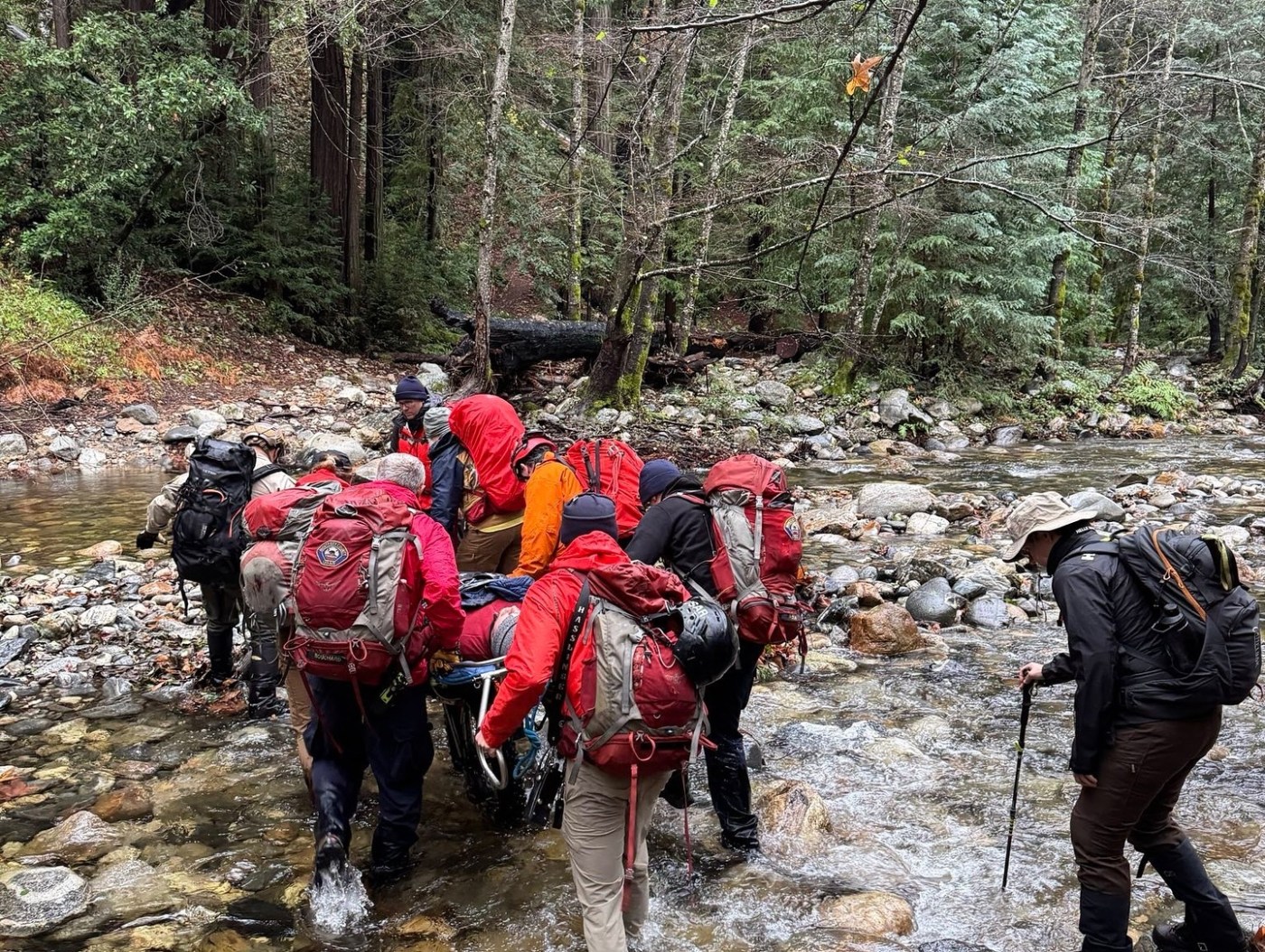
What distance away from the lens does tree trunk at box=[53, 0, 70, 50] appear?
58.7 ft

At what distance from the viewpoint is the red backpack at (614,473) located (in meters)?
5.37

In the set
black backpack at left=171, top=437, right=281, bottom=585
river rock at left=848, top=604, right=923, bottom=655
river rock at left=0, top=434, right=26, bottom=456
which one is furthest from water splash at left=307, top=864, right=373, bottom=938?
river rock at left=0, top=434, right=26, bottom=456

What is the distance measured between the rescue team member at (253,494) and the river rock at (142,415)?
9.92 m

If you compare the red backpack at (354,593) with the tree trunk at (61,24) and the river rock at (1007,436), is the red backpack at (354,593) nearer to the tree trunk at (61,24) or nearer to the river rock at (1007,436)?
the river rock at (1007,436)

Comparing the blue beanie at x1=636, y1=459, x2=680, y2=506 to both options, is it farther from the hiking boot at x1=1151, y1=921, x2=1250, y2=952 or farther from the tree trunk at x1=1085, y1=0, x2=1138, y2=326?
the tree trunk at x1=1085, y1=0, x2=1138, y2=326

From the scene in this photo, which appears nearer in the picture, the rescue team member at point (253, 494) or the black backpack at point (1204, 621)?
the black backpack at point (1204, 621)

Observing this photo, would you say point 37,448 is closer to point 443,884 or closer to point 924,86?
point 443,884

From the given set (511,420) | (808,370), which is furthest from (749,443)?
(511,420)

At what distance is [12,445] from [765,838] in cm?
1337

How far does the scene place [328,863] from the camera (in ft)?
13.6

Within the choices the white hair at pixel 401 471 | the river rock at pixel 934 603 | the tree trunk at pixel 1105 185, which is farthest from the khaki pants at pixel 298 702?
the tree trunk at pixel 1105 185

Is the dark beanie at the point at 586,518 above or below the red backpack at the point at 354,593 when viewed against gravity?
above

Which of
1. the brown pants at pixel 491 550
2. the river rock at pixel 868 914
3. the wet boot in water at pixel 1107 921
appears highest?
the brown pants at pixel 491 550

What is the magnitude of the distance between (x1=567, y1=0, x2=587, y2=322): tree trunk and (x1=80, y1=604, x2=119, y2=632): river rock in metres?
8.63
